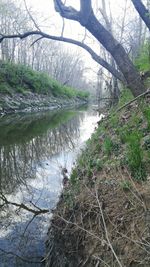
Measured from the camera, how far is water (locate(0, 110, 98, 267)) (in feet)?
16.3

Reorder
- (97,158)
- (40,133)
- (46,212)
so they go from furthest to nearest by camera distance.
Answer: (40,133), (46,212), (97,158)

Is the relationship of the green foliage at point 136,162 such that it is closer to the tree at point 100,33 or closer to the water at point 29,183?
the water at point 29,183

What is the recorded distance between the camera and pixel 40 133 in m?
15.5

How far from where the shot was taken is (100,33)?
22.1 ft

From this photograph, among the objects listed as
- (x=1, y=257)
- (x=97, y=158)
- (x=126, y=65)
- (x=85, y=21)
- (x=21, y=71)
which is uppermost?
(x=21, y=71)

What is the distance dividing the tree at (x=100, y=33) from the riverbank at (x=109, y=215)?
191 centimetres

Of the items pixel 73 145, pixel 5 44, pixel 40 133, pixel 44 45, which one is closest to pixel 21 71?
pixel 5 44

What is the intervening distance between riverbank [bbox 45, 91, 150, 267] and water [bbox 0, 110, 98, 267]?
548 mm

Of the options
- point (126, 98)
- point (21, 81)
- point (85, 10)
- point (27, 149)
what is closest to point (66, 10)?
point (85, 10)

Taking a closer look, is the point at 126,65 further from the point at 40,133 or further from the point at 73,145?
the point at 40,133

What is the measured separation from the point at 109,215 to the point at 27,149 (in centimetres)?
810

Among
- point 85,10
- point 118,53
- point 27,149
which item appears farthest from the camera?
point 27,149

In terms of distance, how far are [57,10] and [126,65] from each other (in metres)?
1.83

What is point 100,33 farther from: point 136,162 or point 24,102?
point 24,102
